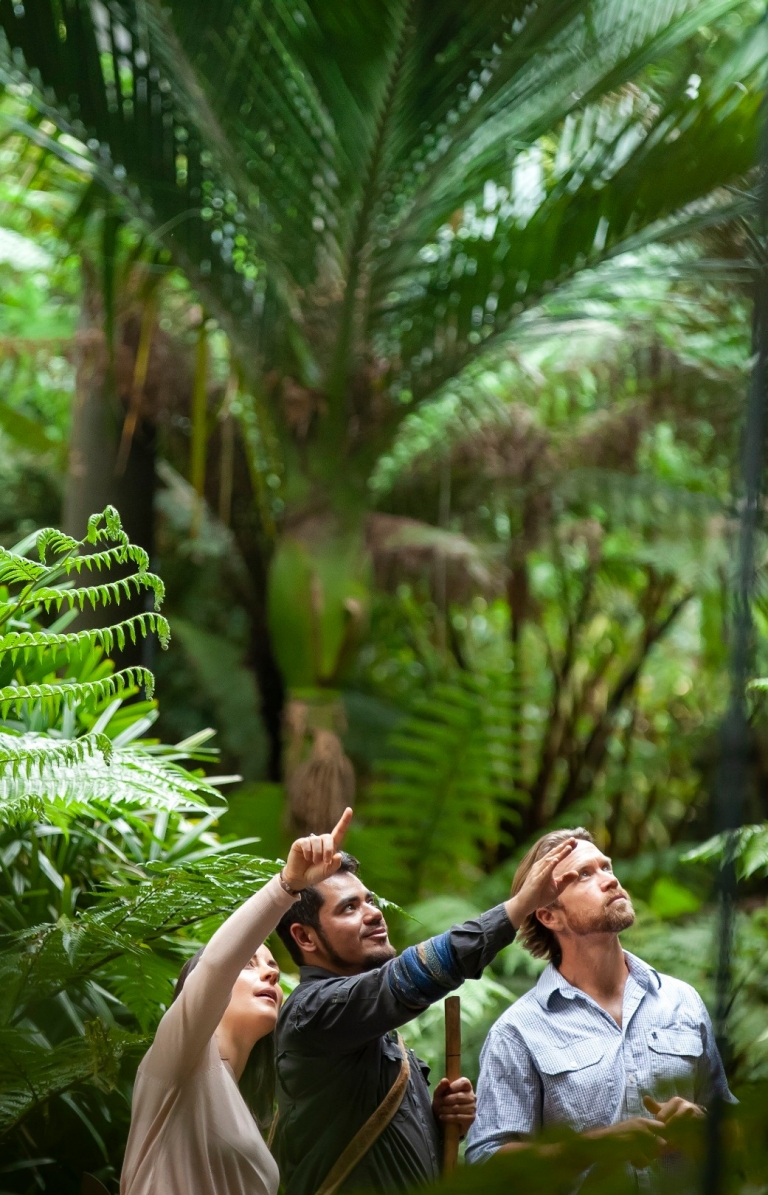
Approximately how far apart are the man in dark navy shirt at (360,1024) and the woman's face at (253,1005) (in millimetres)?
21

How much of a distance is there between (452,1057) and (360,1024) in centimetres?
19

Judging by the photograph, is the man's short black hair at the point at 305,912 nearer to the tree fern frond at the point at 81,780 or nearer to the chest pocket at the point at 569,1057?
the tree fern frond at the point at 81,780

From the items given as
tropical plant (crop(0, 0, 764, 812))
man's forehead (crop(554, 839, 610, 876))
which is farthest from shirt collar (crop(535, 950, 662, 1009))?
tropical plant (crop(0, 0, 764, 812))

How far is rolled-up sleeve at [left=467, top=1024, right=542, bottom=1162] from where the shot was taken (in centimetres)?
135

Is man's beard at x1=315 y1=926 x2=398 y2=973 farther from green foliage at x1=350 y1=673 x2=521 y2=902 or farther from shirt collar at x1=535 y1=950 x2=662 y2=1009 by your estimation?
green foliage at x1=350 y1=673 x2=521 y2=902

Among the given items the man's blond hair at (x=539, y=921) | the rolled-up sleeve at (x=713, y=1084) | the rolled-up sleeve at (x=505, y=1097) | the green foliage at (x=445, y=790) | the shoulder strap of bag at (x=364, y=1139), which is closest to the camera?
the rolled-up sleeve at (x=713, y=1084)

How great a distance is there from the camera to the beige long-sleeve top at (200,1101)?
3.71ft

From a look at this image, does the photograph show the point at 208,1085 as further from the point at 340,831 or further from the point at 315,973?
the point at 340,831

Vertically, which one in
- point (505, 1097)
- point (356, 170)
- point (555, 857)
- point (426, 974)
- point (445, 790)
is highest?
point (356, 170)

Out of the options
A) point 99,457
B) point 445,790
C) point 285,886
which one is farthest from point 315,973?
point 445,790

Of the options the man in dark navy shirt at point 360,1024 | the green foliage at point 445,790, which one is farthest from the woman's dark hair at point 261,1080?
the green foliage at point 445,790

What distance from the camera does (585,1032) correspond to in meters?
1.40

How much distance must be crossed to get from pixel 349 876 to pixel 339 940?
7 cm

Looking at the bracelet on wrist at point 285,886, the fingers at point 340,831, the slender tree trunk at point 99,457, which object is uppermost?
the slender tree trunk at point 99,457
